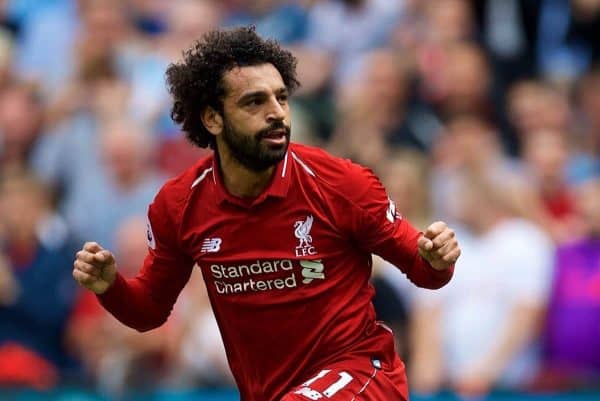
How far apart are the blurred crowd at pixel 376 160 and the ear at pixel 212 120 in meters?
3.28

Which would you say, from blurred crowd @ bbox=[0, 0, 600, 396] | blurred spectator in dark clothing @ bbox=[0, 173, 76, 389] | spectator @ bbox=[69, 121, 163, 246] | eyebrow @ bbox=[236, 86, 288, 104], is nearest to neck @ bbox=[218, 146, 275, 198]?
eyebrow @ bbox=[236, 86, 288, 104]

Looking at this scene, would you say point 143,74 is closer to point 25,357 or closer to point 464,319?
point 25,357

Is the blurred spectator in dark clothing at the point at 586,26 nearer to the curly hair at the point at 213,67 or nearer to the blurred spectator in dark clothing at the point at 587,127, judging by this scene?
the blurred spectator in dark clothing at the point at 587,127

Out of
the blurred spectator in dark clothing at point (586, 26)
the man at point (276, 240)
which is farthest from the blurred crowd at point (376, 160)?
the man at point (276, 240)

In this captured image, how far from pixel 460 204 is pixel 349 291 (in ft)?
12.4

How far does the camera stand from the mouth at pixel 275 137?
529 centimetres

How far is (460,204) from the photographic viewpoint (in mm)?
9148

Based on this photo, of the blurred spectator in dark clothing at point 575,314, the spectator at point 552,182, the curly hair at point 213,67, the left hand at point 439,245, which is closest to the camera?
the left hand at point 439,245

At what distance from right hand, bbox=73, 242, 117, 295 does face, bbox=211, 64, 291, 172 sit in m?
0.68

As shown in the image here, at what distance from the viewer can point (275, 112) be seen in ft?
17.3

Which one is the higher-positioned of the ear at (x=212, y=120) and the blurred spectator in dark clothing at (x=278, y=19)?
the blurred spectator in dark clothing at (x=278, y=19)

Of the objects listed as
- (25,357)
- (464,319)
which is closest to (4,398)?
(25,357)

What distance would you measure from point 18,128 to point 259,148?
5.59 m

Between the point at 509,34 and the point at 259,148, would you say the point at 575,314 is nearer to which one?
the point at 509,34
